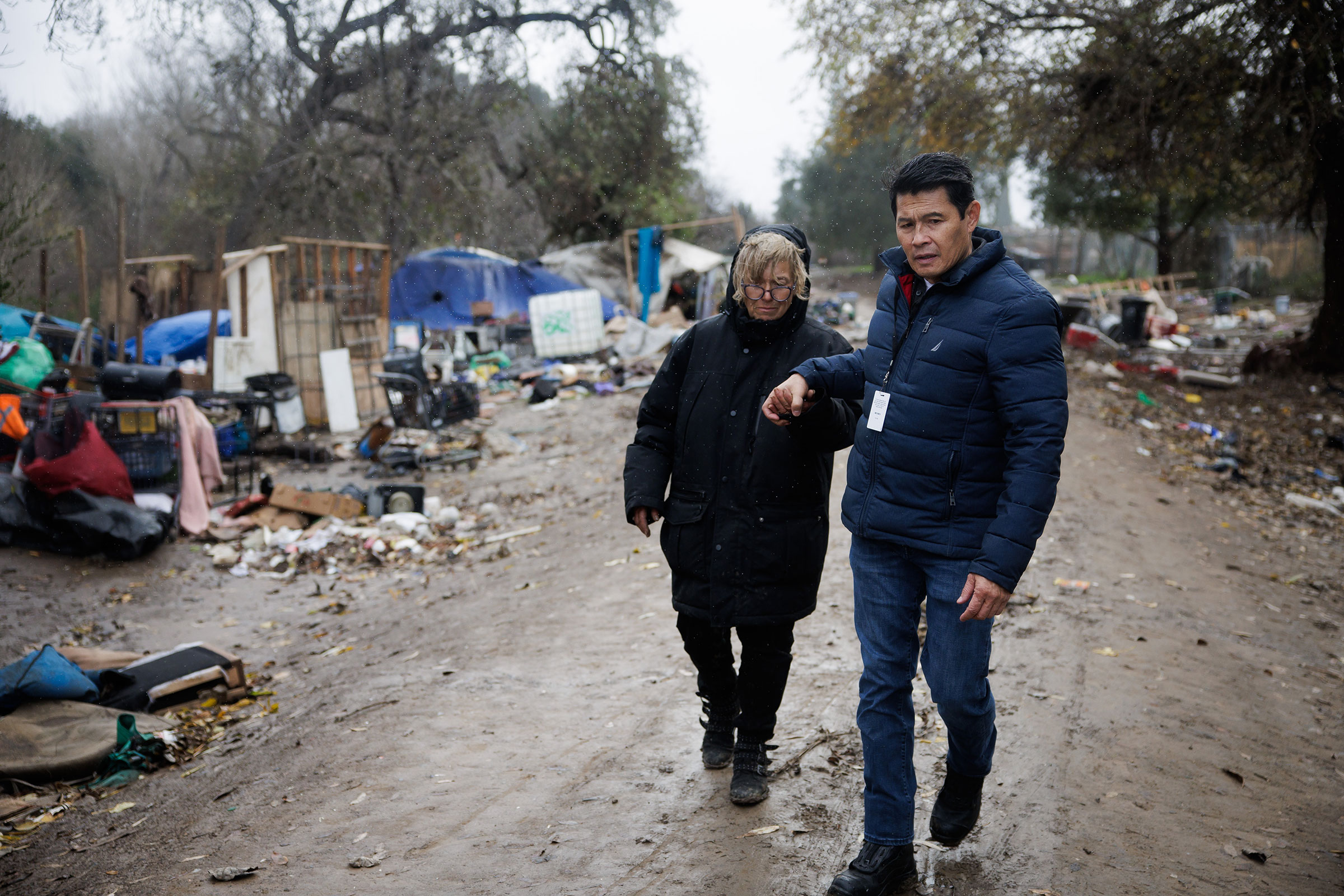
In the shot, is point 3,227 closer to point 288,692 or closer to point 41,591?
point 41,591

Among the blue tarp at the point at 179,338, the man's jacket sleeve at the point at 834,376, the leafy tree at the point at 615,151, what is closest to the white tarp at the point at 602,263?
the leafy tree at the point at 615,151

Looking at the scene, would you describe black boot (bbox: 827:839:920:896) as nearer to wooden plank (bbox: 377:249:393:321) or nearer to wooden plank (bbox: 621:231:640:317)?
wooden plank (bbox: 377:249:393:321)

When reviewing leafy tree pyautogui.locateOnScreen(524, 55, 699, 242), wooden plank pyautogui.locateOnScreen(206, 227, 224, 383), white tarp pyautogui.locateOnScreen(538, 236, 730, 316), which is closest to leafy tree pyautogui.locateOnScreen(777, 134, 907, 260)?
leafy tree pyautogui.locateOnScreen(524, 55, 699, 242)

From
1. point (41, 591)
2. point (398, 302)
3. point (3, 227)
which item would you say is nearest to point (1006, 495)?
point (41, 591)

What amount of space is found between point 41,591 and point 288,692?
2881mm

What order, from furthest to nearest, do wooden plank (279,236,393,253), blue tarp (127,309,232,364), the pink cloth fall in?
1. blue tarp (127,309,232,364)
2. wooden plank (279,236,393,253)
3. the pink cloth

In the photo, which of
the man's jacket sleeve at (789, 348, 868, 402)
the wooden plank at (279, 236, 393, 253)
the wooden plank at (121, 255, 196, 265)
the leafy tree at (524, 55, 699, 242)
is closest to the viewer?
the man's jacket sleeve at (789, 348, 868, 402)

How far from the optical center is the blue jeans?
2.46 m

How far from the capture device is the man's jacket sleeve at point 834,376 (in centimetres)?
268

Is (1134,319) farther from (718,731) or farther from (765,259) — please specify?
(765,259)

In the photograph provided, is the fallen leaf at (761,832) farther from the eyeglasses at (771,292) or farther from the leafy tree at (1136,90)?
the leafy tree at (1136,90)

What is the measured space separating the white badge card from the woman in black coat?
246 mm

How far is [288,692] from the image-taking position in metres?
5.14

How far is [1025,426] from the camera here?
223 centimetres
